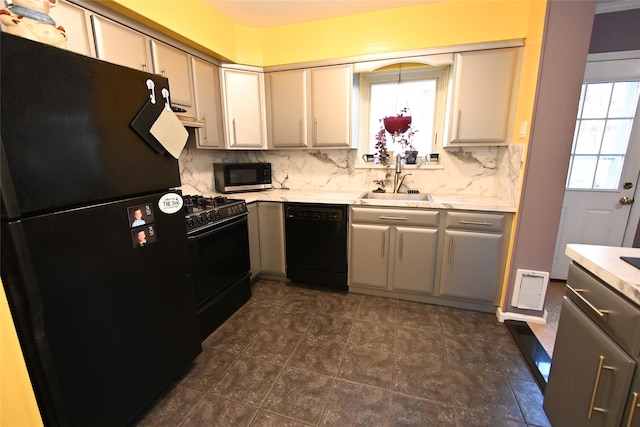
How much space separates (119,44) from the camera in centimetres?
172

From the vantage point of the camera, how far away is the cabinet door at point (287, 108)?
105 inches

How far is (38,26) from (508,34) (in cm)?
278

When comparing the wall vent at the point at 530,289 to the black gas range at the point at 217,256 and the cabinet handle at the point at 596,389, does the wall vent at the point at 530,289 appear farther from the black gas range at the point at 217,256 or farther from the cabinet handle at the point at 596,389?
the black gas range at the point at 217,256

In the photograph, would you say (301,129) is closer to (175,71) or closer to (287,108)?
(287,108)

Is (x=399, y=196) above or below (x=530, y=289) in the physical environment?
above

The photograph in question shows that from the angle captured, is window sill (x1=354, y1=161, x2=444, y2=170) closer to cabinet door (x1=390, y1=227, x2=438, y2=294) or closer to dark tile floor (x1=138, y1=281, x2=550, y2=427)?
cabinet door (x1=390, y1=227, x2=438, y2=294)

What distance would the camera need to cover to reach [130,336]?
122 cm

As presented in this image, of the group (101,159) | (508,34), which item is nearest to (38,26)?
(101,159)

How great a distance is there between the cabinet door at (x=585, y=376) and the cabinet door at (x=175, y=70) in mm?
2768

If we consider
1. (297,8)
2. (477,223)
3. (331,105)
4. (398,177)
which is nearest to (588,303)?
(477,223)

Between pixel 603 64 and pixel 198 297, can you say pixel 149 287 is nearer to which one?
pixel 198 297

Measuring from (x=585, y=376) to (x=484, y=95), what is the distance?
2011 millimetres

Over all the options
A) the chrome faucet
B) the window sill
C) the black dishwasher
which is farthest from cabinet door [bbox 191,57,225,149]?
the chrome faucet

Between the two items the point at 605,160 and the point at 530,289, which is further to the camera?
the point at 605,160
